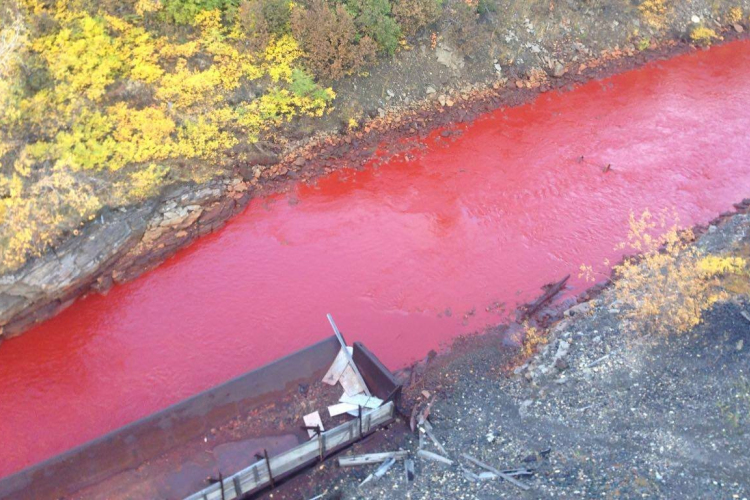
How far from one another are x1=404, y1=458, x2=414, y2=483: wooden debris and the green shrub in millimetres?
14624

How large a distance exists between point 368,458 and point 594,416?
16.1 ft

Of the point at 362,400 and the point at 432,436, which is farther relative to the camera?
the point at 362,400

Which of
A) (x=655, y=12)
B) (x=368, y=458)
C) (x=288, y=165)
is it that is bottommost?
(x=368, y=458)

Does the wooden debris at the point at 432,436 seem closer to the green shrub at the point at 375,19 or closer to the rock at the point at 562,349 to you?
the rock at the point at 562,349

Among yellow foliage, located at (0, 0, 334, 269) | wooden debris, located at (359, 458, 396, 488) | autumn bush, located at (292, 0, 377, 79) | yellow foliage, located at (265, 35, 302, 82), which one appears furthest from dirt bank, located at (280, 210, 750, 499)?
yellow foliage, located at (265, 35, 302, 82)

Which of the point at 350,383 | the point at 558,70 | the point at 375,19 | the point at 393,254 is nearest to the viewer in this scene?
the point at 350,383

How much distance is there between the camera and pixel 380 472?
1196 centimetres

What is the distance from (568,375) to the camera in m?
13.3

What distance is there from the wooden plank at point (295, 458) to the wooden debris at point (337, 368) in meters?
1.44

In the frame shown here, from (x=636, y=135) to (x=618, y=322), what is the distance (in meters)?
9.74

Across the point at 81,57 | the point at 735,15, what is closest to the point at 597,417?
the point at 81,57

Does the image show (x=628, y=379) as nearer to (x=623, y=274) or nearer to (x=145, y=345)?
(x=623, y=274)

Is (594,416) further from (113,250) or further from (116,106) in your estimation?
(116,106)

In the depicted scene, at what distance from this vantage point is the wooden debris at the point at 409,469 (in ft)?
38.3
